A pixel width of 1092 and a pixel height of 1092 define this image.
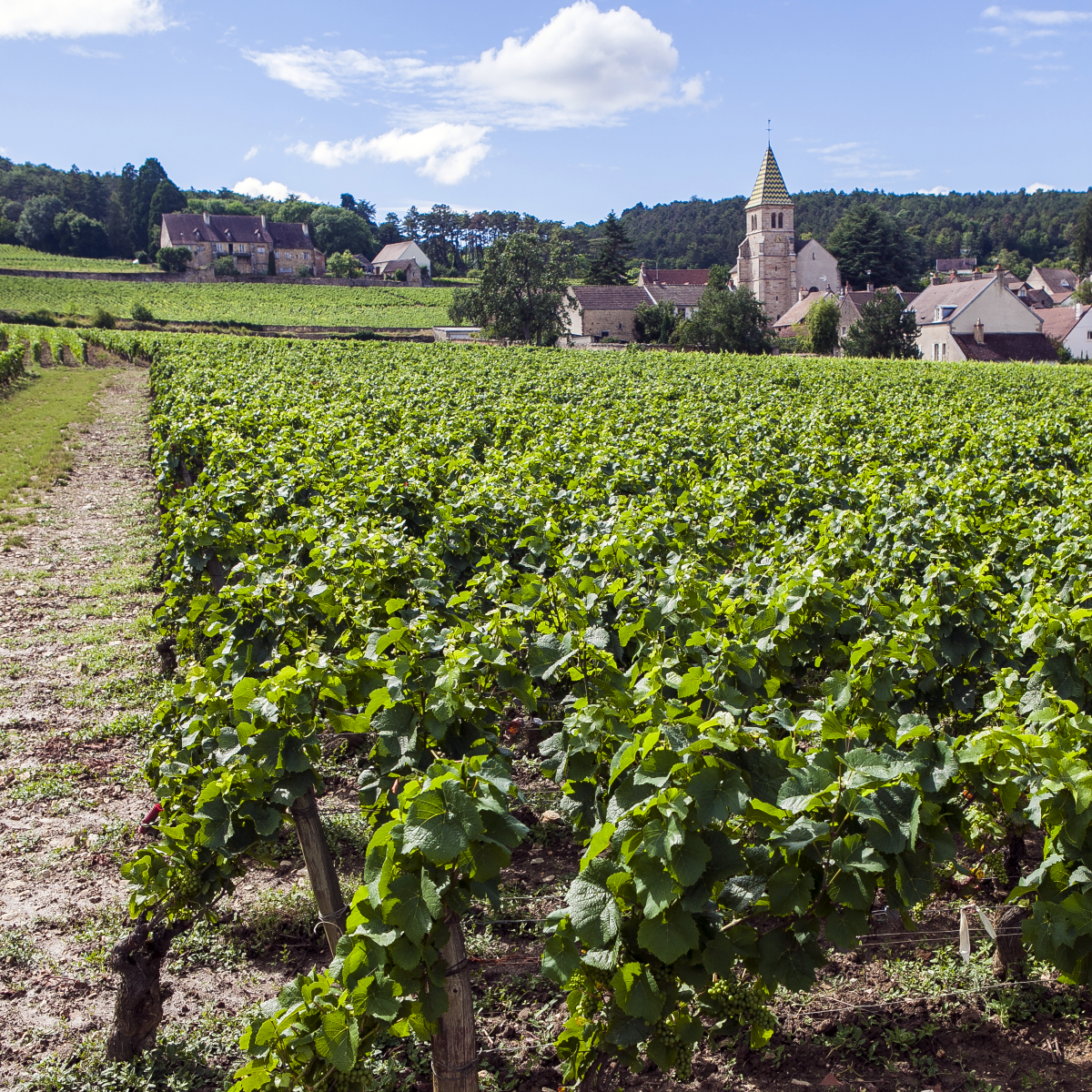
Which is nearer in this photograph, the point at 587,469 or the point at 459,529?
the point at 459,529

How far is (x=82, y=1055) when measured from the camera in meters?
3.83

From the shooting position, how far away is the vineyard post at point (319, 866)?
12.8 ft

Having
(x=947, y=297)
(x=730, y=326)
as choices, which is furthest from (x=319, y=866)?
(x=947, y=297)

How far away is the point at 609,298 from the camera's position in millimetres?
77125

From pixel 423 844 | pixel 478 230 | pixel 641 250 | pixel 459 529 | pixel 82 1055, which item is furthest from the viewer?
pixel 641 250

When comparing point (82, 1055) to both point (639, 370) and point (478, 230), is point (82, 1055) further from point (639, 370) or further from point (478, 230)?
point (478, 230)

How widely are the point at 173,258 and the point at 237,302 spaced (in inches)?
788

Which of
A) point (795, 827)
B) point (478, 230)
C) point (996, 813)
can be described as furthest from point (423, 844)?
point (478, 230)

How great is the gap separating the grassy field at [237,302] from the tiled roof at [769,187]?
107 ft

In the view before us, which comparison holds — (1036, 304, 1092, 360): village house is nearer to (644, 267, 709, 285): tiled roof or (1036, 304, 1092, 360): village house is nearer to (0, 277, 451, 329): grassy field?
(644, 267, 709, 285): tiled roof

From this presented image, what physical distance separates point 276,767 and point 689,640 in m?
1.86

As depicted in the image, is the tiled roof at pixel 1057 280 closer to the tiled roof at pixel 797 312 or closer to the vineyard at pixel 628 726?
the tiled roof at pixel 797 312

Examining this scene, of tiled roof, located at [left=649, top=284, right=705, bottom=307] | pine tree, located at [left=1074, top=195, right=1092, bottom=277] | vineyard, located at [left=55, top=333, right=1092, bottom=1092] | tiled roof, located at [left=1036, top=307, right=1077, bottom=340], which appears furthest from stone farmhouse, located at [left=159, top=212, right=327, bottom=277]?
vineyard, located at [left=55, top=333, right=1092, bottom=1092]

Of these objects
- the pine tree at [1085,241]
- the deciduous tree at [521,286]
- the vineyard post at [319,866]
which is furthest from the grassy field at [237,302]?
the pine tree at [1085,241]
